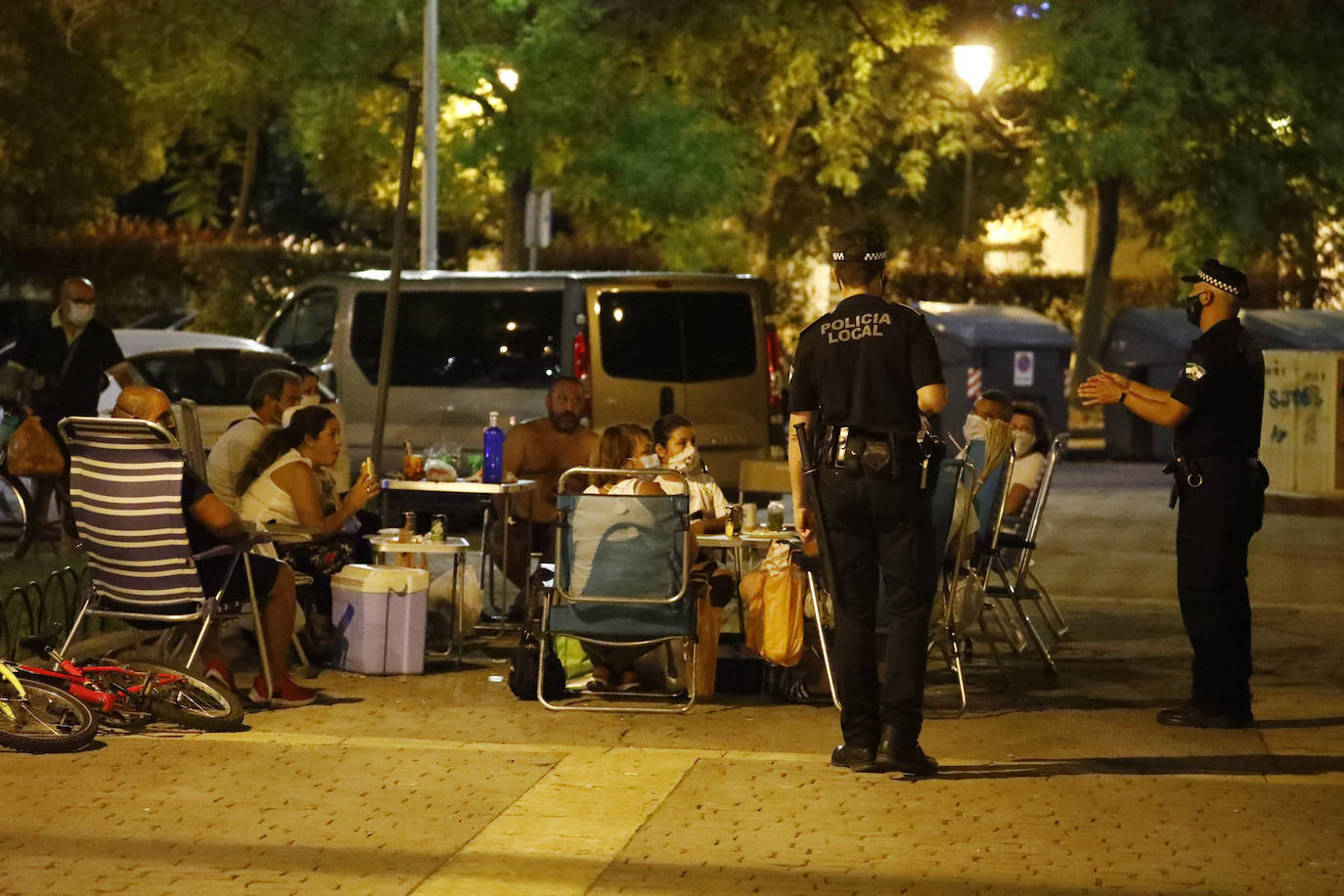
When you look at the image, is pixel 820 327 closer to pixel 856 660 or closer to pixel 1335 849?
pixel 856 660

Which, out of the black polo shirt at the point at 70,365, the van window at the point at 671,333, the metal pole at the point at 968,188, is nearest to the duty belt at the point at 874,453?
the black polo shirt at the point at 70,365

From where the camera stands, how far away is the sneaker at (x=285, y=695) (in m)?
8.81

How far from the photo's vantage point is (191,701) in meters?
8.34

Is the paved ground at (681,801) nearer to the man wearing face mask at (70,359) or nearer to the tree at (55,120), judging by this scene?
the man wearing face mask at (70,359)

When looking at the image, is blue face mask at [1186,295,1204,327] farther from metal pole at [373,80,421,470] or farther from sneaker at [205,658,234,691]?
metal pole at [373,80,421,470]

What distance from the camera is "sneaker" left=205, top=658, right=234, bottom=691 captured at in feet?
29.5

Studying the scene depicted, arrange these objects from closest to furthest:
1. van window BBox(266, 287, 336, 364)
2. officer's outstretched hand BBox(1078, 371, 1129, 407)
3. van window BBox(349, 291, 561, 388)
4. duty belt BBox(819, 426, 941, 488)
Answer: duty belt BBox(819, 426, 941, 488)
officer's outstretched hand BBox(1078, 371, 1129, 407)
van window BBox(349, 291, 561, 388)
van window BBox(266, 287, 336, 364)

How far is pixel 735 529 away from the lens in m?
9.53

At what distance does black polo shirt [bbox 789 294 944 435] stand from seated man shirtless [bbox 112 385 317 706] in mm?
2390

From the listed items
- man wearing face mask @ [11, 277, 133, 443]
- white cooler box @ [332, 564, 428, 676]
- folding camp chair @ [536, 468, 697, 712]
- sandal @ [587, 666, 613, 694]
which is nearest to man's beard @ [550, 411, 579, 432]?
white cooler box @ [332, 564, 428, 676]

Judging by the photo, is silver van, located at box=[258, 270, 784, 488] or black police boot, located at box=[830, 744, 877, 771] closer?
black police boot, located at box=[830, 744, 877, 771]

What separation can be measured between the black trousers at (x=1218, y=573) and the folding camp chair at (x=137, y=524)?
11.7 ft

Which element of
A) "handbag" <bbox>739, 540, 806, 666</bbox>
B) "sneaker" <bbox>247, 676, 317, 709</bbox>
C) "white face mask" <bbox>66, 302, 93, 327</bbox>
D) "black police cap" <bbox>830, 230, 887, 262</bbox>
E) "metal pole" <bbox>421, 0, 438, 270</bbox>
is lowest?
"sneaker" <bbox>247, 676, 317, 709</bbox>

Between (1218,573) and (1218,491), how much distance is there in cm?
31
